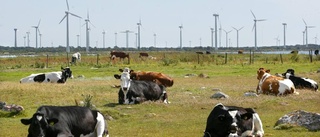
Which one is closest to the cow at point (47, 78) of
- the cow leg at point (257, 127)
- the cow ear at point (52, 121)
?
the cow leg at point (257, 127)

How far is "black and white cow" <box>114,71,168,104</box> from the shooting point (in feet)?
76.1

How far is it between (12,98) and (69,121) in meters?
12.2

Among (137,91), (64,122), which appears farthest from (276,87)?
(64,122)

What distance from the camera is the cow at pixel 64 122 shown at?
11586 mm

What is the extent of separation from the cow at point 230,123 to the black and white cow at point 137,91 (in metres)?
9.84

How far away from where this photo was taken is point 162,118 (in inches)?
748

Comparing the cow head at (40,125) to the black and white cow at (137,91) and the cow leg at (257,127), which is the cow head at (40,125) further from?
the black and white cow at (137,91)

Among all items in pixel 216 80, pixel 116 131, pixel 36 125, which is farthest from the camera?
pixel 216 80

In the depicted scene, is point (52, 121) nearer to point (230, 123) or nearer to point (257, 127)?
point (230, 123)

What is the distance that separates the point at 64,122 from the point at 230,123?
3334 mm

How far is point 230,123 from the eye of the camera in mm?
12531

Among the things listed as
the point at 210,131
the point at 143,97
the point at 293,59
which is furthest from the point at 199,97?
the point at 293,59

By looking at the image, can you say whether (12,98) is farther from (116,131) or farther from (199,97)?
(116,131)

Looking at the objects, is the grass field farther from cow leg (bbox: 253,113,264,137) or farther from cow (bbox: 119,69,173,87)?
cow leg (bbox: 253,113,264,137)
